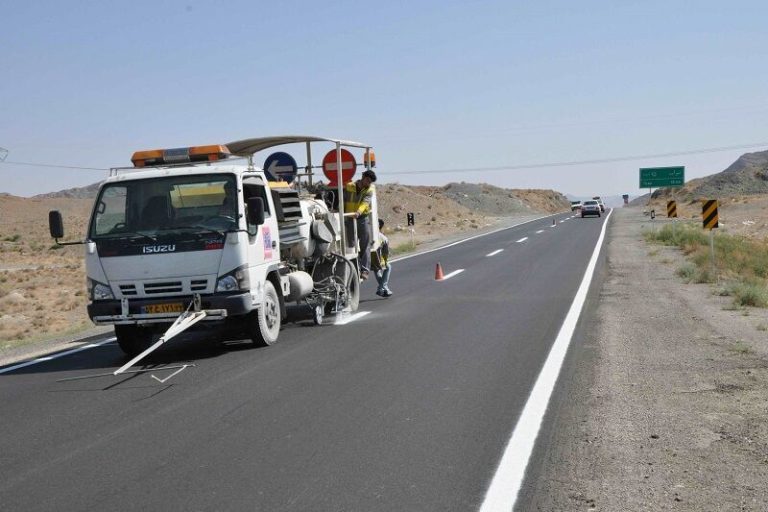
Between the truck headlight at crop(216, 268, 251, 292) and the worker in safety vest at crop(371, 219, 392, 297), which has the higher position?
the truck headlight at crop(216, 268, 251, 292)

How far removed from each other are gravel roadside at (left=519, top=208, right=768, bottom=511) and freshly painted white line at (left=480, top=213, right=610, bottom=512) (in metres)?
0.09

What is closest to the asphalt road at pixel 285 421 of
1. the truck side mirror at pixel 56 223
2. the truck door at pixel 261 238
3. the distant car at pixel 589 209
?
the truck door at pixel 261 238

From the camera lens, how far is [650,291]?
16.4 meters

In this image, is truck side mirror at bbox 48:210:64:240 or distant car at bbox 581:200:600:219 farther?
distant car at bbox 581:200:600:219

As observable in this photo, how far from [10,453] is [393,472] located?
2.92 metres

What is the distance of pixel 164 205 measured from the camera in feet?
33.0

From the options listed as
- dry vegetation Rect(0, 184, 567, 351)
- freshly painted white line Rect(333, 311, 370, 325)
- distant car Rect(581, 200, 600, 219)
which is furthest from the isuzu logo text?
distant car Rect(581, 200, 600, 219)

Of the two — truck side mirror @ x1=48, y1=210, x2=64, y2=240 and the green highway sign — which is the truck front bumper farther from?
the green highway sign

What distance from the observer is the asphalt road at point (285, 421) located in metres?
5.14

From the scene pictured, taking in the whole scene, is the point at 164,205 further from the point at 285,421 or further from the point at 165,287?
the point at 285,421

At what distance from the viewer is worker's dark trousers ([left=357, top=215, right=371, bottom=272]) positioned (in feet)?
47.2

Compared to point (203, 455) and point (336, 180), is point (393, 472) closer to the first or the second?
point (203, 455)

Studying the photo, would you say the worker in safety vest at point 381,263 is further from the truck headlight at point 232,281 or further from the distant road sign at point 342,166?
the truck headlight at point 232,281

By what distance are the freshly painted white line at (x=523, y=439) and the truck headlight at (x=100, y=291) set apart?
→ 501 cm
